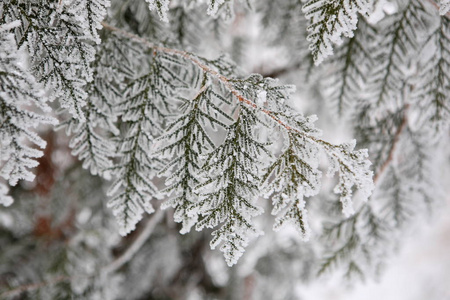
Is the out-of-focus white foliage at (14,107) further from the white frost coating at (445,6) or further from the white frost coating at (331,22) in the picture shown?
the white frost coating at (445,6)

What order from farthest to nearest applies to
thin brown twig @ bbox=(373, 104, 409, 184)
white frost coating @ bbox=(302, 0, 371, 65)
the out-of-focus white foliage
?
thin brown twig @ bbox=(373, 104, 409, 184) → white frost coating @ bbox=(302, 0, 371, 65) → the out-of-focus white foliage

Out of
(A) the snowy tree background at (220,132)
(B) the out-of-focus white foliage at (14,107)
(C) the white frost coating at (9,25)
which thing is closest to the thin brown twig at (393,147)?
(A) the snowy tree background at (220,132)

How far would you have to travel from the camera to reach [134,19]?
1927mm

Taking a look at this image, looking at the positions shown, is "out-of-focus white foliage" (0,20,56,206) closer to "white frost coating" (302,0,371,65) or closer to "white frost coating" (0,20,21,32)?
"white frost coating" (0,20,21,32)

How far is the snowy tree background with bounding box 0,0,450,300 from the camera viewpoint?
1.00 meters

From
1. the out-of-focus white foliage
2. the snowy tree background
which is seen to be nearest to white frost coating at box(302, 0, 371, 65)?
the snowy tree background

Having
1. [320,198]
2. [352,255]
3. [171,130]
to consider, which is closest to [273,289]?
[320,198]

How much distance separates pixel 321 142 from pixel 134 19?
1.44m

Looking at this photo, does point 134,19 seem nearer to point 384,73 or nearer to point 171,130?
point 171,130

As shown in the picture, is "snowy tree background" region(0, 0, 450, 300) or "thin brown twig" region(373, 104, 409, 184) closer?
"snowy tree background" region(0, 0, 450, 300)

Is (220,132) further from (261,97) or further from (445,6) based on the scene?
(445,6)

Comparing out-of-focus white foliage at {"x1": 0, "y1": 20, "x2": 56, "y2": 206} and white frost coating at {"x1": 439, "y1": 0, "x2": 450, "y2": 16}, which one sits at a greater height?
white frost coating at {"x1": 439, "y1": 0, "x2": 450, "y2": 16}

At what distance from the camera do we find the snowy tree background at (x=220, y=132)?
100 centimetres

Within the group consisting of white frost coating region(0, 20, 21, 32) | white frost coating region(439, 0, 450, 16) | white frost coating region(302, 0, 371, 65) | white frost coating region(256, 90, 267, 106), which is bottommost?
white frost coating region(0, 20, 21, 32)
